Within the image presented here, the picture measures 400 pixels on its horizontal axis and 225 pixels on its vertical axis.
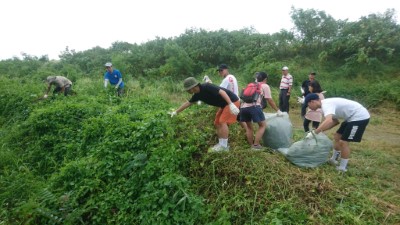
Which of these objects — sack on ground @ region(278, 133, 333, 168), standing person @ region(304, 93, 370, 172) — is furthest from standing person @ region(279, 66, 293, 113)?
sack on ground @ region(278, 133, 333, 168)

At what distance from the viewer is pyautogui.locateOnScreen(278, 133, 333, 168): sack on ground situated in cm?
388

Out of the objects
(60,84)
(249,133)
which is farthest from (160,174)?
(60,84)

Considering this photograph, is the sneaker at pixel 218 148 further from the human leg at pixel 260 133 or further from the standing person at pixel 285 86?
the standing person at pixel 285 86

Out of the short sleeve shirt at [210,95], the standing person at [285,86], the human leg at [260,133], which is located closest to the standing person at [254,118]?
the human leg at [260,133]

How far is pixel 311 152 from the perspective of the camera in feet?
12.7

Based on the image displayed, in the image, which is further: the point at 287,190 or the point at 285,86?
the point at 285,86

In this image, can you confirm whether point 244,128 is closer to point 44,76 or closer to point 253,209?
point 253,209

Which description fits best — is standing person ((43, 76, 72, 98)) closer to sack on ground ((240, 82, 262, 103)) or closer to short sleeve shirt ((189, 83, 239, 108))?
short sleeve shirt ((189, 83, 239, 108))

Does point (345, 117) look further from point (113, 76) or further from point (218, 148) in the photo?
point (113, 76)

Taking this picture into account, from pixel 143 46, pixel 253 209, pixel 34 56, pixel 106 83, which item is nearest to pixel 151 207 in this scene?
pixel 253 209

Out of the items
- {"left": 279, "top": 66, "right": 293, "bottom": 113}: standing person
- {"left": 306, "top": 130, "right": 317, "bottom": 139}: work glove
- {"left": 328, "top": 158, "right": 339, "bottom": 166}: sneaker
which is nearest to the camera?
{"left": 306, "top": 130, "right": 317, "bottom": 139}: work glove

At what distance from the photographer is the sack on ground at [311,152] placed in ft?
12.7

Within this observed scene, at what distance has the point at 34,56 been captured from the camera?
781 inches

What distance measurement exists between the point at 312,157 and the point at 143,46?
16.0 metres
